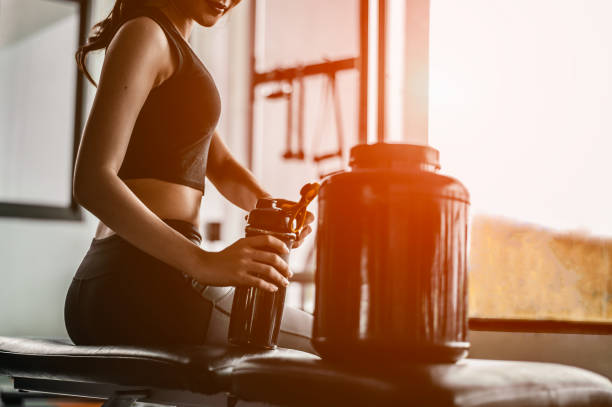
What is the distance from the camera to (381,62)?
7.22ft

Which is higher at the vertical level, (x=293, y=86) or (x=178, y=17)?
(x=293, y=86)

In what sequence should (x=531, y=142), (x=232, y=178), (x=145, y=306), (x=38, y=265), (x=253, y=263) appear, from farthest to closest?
(x=38, y=265)
(x=531, y=142)
(x=232, y=178)
(x=145, y=306)
(x=253, y=263)

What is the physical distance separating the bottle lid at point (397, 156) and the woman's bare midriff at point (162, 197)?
1.47ft

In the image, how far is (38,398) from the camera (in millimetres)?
2725

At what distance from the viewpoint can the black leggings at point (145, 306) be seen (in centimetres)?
85

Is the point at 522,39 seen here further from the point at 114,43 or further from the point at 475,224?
the point at 114,43

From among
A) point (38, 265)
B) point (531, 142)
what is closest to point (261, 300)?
point (531, 142)

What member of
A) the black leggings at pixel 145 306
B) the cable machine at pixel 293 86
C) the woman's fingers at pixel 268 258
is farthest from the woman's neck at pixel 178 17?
the cable machine at pixel 293 86

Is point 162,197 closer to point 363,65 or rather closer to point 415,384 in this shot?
point 415,384

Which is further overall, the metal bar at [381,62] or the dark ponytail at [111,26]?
the metal bar at [381,62]

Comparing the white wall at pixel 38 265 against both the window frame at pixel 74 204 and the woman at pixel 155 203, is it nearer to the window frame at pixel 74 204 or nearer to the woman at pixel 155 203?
the window frame at pixel 74 204

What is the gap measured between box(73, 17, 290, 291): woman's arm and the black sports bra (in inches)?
1.2

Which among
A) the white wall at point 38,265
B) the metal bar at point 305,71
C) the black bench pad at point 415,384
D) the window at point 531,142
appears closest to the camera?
the black bench pad at point 415,384

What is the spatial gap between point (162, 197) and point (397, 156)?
0.49 meters
